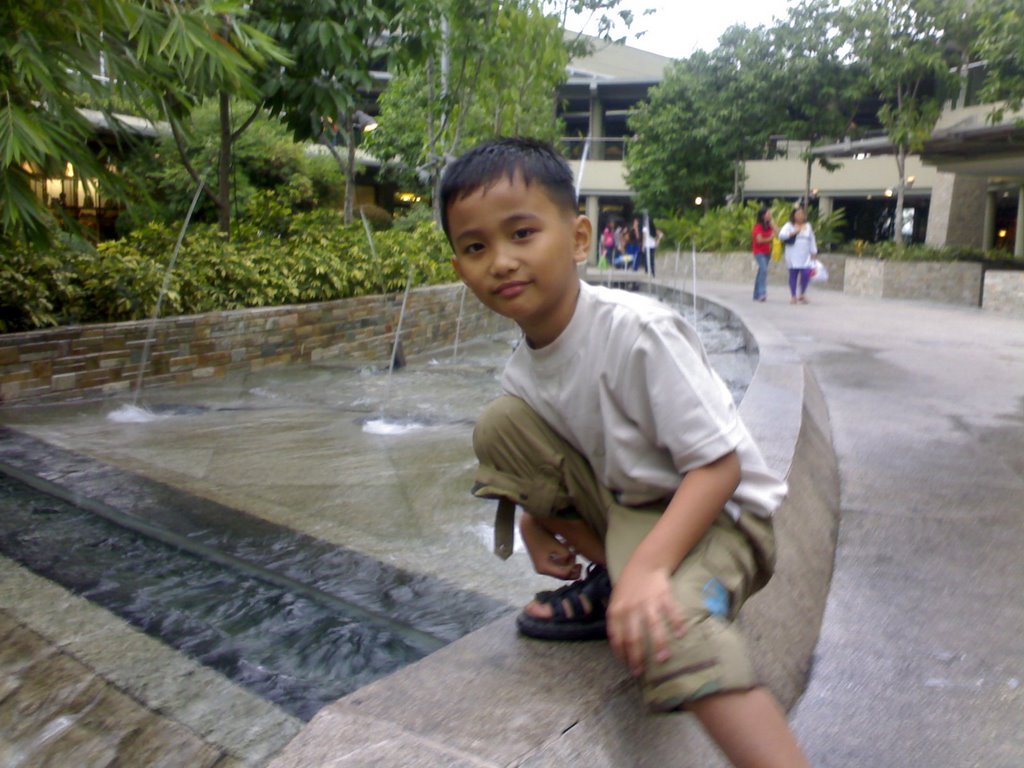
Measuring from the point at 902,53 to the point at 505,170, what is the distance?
20929 millimetres

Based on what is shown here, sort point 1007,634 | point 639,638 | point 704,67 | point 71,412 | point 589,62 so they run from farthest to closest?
point 589,62 < point 704,67 < point 71,412 < point 1007,634 < point 639,638

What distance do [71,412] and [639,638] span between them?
5425 mm

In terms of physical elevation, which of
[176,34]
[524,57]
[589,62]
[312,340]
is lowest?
[312,340]

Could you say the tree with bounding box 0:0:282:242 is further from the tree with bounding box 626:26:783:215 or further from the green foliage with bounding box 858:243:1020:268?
the tree with bounding box 626:26:783:215

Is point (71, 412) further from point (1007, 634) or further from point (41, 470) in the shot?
point (1007, 634)

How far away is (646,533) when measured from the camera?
188 centimetres

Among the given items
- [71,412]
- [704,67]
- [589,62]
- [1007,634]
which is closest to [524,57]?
[71,412]

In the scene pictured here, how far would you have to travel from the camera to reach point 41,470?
455 centimetres

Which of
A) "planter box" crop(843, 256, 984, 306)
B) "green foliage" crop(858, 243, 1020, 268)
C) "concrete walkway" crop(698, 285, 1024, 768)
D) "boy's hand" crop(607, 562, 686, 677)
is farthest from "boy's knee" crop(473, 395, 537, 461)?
"green foliage" crop(858, 243, 1020, 268)

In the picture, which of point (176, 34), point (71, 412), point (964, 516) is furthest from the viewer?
point (71, 412)

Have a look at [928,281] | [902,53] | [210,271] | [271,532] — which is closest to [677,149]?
[902,53]

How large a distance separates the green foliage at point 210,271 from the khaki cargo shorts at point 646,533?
4.36 metres

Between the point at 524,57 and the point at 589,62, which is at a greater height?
the point at 589,62

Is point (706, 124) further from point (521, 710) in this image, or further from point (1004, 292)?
point (521, 710)
